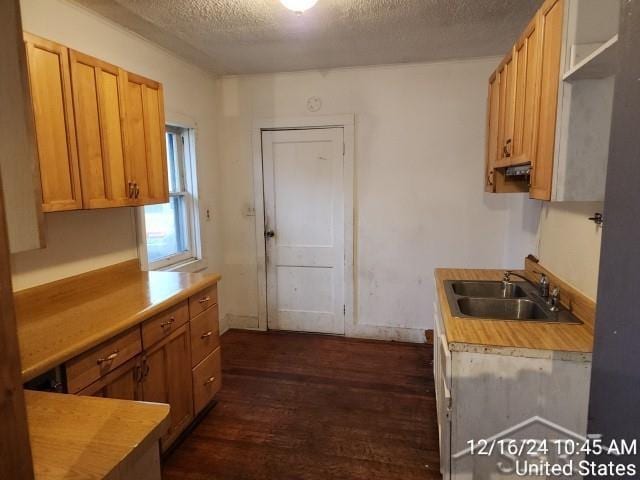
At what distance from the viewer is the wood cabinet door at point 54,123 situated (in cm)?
168

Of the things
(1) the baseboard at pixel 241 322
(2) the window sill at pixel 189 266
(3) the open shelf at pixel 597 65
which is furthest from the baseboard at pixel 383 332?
(3) the open shelf at pixel 597 65

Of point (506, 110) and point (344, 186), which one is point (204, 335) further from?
point (506, 110)

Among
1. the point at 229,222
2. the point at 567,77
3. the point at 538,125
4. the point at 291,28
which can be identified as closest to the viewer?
the point at 567,77

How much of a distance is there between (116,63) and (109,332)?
186cm

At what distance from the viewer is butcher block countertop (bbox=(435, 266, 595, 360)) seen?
150 cm

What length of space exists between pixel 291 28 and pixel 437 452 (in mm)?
2777

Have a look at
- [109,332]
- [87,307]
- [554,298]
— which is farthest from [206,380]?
[554,298]

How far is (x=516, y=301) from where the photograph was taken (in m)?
2.14

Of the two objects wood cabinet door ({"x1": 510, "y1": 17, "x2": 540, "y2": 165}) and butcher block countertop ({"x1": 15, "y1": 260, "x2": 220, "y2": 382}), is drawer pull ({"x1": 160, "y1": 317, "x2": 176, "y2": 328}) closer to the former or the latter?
butcher block countertop ({"x1": 15, "y1": 260, "x2": 220, "y2": 382})

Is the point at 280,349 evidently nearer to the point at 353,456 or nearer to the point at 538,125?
the point at 353,456

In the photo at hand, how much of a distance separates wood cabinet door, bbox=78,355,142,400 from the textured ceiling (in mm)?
1976

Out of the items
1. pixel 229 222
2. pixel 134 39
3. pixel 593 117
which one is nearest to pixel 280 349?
pixel 229 222

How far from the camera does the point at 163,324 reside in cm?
203

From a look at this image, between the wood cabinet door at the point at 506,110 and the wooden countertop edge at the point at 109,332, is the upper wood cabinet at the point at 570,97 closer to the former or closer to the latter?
the wood cabinet door at the point at 506,110
